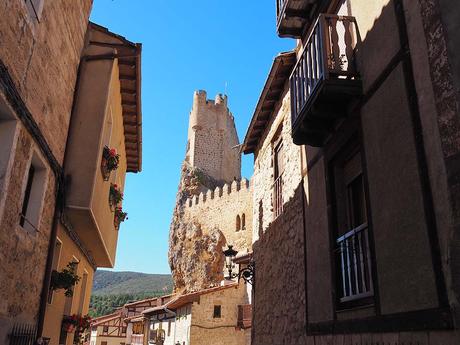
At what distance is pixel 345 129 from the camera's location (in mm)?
5727

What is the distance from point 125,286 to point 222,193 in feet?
265

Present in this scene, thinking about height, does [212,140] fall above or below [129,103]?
above

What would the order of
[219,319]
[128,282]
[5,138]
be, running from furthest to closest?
[128,282] < [219,319] < [5,138]

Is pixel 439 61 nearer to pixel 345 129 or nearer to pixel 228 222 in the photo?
pixel 345 129

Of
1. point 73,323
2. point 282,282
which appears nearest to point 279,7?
point 282,282

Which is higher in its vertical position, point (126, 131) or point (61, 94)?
point (126, 131)

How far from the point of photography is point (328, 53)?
5.62 meters

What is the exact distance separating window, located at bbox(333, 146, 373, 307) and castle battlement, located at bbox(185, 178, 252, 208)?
1516 inches

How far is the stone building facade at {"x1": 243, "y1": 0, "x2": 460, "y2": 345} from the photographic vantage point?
3594mm

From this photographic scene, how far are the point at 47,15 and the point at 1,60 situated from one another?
6.04 feet

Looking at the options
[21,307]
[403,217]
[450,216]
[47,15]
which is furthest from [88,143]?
[450,216]

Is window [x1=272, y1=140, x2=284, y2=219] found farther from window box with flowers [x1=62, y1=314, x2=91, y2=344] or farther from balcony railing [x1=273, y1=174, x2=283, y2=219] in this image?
window box with flowers [x1=62, y1=314, x2=91, y2=344]

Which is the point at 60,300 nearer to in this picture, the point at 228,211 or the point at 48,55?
the point at 48,55

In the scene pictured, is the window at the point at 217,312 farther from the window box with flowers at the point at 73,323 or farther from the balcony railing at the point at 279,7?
the balcony railing at the point at 279,7
